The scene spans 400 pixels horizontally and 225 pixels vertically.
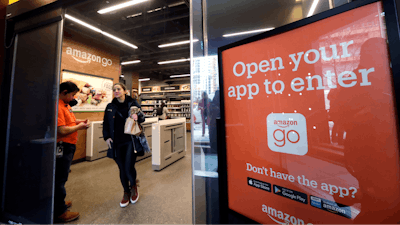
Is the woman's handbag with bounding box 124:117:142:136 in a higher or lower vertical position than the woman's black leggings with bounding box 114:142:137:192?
higher

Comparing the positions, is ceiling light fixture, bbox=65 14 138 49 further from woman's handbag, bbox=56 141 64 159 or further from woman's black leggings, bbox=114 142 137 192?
woman's black leggings, bbox=114 142 137 192

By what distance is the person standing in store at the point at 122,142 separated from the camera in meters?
1.94

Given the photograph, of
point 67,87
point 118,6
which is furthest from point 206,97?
point 118,6

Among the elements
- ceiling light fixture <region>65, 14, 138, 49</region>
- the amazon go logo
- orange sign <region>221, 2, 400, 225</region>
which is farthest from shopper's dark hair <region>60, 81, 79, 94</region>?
ceiling light fixture <region>65, 14, 138, 49</region>

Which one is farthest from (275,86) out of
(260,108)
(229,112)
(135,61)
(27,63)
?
(135,61)

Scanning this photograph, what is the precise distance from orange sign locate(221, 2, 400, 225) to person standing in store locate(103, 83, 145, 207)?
1.46 meters

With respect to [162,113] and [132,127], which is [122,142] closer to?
[132,127]

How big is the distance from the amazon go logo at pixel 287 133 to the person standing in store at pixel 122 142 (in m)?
1.65

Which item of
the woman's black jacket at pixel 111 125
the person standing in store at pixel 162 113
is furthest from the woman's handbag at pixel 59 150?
the person standing in store at pixel 162 113

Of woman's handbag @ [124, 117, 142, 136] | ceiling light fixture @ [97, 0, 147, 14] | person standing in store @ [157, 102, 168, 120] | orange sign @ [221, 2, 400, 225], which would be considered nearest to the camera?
orange sign @ [221, 2, 400, 225]

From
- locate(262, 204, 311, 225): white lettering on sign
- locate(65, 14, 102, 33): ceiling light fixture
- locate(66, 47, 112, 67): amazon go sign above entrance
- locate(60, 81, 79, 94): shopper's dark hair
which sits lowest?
locate(262, 204, 311, 225): white lettering on sign

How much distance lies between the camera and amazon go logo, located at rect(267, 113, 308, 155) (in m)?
0.75

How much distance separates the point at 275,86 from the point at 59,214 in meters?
2.56

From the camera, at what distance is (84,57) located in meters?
3.96
